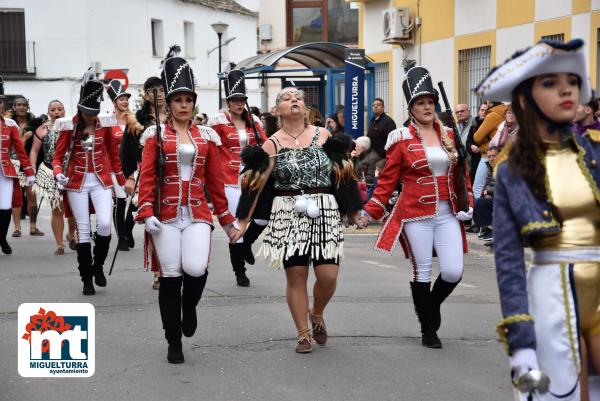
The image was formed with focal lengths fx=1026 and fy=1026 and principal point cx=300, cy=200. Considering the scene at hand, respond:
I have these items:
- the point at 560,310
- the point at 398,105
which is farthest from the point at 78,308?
the point at 398,105

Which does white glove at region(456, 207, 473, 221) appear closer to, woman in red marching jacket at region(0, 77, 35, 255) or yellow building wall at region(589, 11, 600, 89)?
woman in red marching jacket at region(0, 77, 35, 255)

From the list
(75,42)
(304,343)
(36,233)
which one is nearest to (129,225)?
(36,233)

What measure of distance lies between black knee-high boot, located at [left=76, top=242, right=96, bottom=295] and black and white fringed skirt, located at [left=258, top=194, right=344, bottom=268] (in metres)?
3.06

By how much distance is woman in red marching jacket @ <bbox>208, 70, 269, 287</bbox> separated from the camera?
1032 centimetres

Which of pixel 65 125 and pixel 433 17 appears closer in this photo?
pixel 65 125

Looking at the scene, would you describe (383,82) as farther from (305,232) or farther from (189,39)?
(189,39)

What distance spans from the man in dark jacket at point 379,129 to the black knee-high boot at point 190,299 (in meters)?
10.2

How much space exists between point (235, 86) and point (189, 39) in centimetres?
3741

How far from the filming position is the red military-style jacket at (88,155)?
10062 mm

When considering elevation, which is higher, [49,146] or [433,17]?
[433,17]

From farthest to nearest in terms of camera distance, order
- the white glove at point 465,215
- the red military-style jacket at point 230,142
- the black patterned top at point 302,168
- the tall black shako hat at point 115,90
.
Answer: the tall black shako hat at point 115,90
the red military-style jacket at point 230,142
the white glove at point 465,215
the black patterned top at point 302,168

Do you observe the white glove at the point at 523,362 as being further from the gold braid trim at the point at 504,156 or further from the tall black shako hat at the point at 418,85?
the tall black shako hat at the point at 418,85

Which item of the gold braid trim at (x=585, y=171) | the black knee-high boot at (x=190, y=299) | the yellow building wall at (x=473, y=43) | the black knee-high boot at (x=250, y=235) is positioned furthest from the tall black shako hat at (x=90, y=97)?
→ the yellow building wall at (x=473, y=43)

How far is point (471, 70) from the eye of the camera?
19.8 m
